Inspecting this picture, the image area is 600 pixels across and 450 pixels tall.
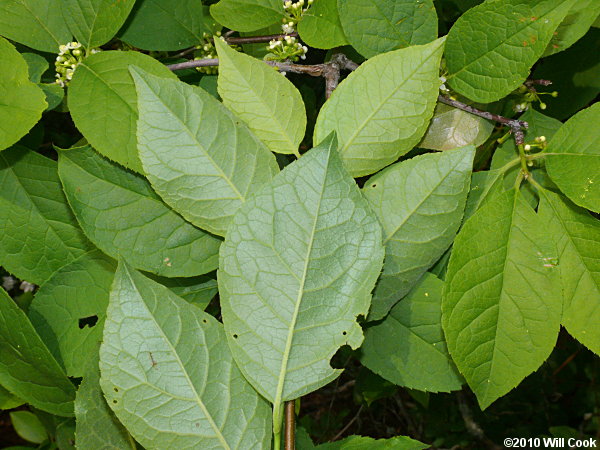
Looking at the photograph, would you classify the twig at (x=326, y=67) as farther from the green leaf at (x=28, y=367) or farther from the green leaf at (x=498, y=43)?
the green leaf at (x=28, y=367)

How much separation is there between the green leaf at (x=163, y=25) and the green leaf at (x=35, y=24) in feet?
0.46

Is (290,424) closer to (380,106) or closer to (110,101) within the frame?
(380,106)

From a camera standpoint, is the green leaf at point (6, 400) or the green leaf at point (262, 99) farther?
the green leaf at point (6, 400)

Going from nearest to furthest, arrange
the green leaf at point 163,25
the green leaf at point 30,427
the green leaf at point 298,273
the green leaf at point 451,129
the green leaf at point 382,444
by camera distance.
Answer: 1. the green leaf at point 298,273
2. the green leaf at point 382,444
3. the green leaf at point 451,129
4. the green leaf at point 163,25
5. the green leaf at point 30,427

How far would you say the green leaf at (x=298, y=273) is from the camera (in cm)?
→ 85

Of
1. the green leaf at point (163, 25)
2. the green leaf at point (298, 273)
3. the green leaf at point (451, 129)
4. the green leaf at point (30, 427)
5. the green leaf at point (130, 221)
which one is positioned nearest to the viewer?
the green leaf at point (298, 273)

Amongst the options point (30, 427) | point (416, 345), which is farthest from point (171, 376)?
point (30, 427)

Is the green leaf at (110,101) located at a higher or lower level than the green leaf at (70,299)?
higher

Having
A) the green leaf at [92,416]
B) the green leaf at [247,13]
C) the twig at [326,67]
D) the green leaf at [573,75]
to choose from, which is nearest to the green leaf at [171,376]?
the green leaf at [92,416]

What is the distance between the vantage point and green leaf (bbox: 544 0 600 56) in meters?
1.08

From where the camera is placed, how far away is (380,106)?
990mm

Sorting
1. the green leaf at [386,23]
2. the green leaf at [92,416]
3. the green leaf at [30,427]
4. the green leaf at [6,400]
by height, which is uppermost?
the green leaf at [386,23]

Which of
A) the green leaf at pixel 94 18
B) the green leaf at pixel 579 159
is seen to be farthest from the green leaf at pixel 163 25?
the green leaf at pixel 579 159

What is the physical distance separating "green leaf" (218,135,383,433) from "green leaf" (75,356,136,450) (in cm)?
29
